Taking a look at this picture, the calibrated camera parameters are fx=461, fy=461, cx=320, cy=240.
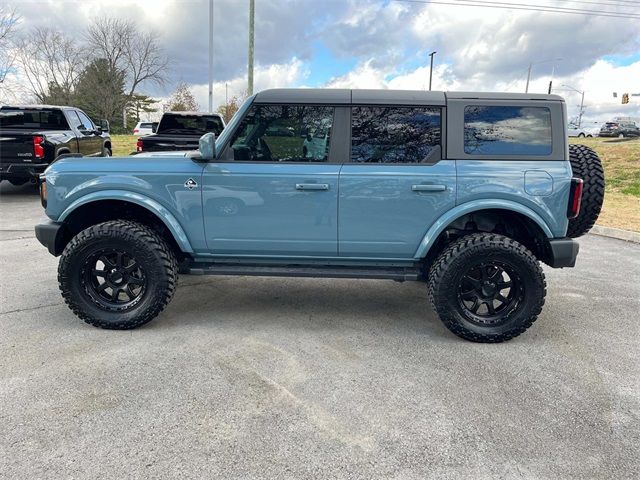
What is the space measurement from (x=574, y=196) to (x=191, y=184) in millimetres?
2991

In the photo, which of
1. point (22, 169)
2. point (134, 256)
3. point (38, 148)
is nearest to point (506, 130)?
point (134, 256)

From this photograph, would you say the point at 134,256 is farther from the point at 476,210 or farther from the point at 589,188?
the point at 589,188

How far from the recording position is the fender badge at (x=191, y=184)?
367 cm

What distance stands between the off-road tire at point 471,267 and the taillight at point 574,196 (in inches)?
18.0

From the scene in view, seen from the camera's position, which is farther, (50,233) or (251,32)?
(251,32)

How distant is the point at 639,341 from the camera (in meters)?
3.82

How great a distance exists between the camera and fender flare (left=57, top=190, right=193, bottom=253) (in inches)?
145

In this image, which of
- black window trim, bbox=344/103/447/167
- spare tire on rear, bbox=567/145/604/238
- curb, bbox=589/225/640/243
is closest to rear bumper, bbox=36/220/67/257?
black window trim, bbox=344/103/447/167

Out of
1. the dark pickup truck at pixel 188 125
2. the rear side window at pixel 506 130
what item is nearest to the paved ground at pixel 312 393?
the rear side window at pixel 506 130

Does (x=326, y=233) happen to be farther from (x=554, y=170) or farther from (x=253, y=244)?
(x=554, y=170)

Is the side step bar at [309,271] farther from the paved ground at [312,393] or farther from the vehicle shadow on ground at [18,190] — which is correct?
the vehicle shadow on ground at [18,190]

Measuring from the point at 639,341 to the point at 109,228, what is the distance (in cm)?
443

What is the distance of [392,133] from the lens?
3.69 meters

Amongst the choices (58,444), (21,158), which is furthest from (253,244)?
(21,158)
